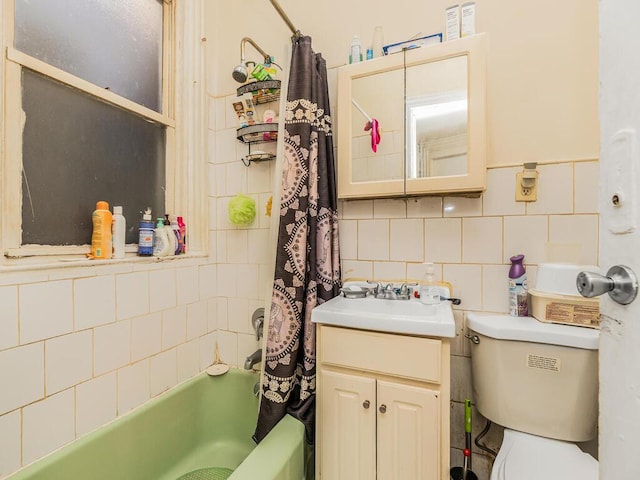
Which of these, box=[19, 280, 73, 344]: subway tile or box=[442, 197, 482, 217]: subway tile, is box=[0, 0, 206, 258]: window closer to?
box=[19, 280, 73, 344]: subway tile

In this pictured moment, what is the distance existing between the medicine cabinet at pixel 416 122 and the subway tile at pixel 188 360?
1.02 meters

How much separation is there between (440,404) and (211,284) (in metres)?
1.21

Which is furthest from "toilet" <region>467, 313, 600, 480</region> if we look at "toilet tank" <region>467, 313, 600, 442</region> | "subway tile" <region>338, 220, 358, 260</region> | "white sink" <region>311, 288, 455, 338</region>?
"subway tile" <region>338, 220, 358, 260</region>

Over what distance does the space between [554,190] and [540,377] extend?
0.67 meters

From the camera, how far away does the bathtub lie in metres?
0.94

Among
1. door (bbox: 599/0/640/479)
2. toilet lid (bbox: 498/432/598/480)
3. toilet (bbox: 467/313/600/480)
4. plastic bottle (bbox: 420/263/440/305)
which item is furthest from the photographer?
plastic bottle (bbox: 420/263/440/305)

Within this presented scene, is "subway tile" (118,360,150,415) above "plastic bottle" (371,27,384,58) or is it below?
below

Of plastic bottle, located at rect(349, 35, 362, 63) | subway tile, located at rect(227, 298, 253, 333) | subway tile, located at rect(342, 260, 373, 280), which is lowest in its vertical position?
subway tile, located at rect(227, 298, 253, 333)

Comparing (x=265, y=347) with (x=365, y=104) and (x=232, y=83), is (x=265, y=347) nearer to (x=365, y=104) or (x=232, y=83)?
(x=365, y=104)

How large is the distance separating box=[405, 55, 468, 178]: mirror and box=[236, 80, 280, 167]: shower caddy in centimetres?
62

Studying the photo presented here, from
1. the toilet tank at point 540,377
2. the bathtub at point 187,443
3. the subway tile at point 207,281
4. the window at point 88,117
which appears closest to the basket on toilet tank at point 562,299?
the toilet tank at point 540,377

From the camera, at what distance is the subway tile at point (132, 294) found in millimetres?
1122

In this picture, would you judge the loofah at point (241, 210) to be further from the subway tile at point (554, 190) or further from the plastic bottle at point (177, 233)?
the subway tile at point (554, 190)

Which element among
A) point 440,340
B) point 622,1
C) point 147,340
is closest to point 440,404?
point 440,340
